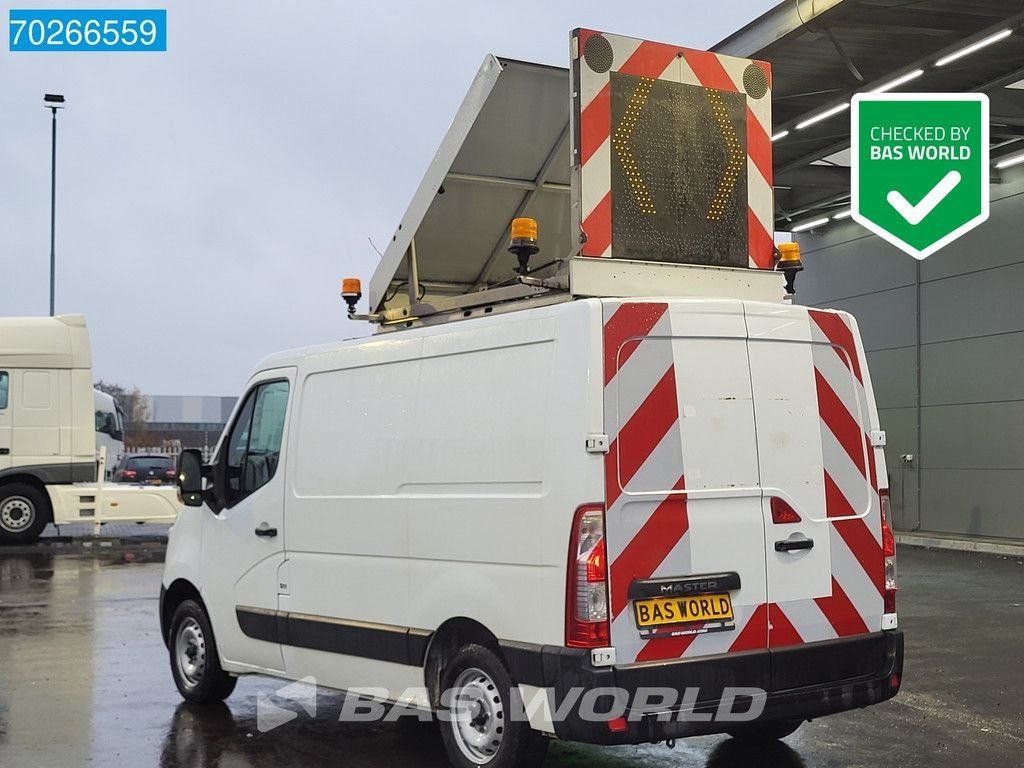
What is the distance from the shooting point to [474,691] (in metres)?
5.82

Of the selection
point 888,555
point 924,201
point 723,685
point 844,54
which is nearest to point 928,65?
point 844,54

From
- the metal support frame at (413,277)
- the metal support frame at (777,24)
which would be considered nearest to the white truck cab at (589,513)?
the metal support frame at (413,277)

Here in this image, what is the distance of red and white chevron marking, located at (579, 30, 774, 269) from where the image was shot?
256 inches

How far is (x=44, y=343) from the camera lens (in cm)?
2114

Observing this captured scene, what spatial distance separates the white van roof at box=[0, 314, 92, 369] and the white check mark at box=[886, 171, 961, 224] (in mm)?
13524

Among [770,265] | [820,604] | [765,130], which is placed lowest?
[820,604]

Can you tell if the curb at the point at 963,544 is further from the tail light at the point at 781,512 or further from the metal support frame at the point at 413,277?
the tail light at the point at 781,512

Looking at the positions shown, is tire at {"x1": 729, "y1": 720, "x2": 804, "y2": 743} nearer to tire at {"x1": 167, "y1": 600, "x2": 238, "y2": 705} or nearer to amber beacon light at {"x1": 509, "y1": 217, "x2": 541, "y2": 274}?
amber beacon light at {"x1": 509, "y1": 217, "x2": 541, "y2": 274}

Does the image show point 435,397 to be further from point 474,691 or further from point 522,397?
point 474,691

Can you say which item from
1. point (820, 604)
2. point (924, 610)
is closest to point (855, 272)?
point (924, 610)

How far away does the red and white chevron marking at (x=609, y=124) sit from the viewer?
21.3ft

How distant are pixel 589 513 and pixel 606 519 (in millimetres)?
78

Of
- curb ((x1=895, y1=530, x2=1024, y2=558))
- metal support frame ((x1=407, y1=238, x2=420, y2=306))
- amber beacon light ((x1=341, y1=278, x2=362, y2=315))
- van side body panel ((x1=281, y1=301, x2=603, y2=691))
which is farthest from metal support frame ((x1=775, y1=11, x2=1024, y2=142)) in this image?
van side body panel ((x1=281, y1=301, x2=603, y2=691))

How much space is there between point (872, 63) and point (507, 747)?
13127 mm
